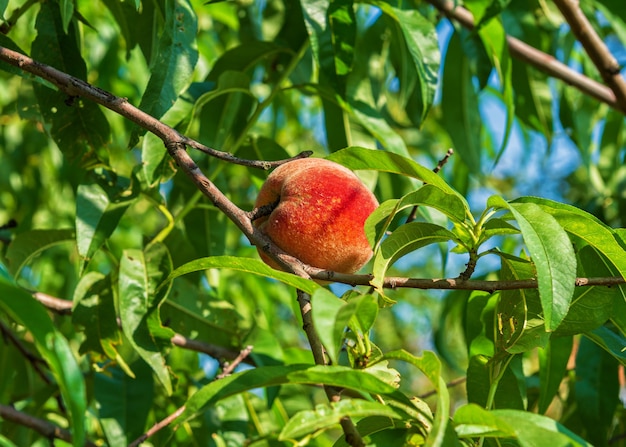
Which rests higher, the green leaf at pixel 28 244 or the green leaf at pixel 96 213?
the green leaf at pixel 96 213

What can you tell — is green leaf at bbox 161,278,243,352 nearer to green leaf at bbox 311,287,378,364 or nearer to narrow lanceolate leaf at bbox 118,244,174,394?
A: narrow lanceolate leaf at bbox 118,244,174,394

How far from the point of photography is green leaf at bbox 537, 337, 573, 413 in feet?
4.89

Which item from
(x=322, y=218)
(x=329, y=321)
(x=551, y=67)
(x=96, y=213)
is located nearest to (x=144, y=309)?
(x=96, y=213)

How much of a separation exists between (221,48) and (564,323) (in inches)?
89.2

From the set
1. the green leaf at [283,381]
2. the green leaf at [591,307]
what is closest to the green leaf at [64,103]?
the green leaf at [283,381]

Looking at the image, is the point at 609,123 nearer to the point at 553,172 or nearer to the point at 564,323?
the point at 564,323

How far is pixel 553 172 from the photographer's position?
681 cm

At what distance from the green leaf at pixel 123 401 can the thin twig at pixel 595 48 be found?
123cm

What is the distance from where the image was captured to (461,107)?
2162mm

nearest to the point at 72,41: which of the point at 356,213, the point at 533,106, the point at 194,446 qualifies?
the point at 356,213

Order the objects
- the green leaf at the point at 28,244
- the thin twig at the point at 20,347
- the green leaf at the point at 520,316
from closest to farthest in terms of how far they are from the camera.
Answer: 1. the green leaf at the point at 520,316
2. the green leaf at the point at 28,244
3. the thin twig at the point at 20,347

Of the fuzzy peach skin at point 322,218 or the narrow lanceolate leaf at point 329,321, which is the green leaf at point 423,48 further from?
the narrow lanceolate leaf at point 329,321

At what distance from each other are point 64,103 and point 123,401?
61cm

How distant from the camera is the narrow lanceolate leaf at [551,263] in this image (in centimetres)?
88
